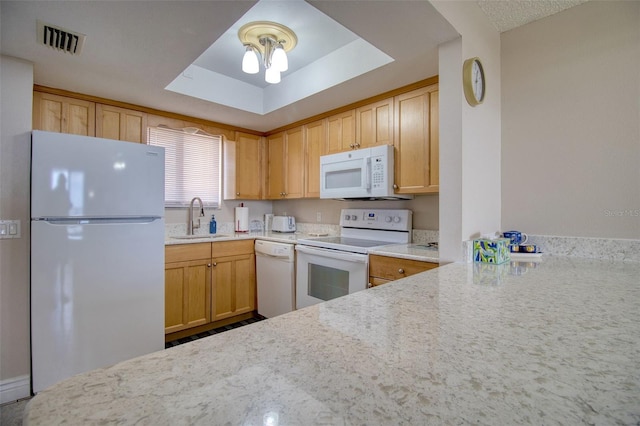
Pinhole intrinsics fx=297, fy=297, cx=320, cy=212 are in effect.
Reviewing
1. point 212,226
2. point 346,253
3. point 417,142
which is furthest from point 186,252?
point 417,142

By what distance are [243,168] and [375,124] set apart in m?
1.68

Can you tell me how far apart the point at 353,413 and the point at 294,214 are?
337 cm

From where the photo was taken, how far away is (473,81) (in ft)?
5.48

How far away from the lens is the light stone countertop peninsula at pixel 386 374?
15.3 inches

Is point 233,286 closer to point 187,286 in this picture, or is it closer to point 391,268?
point 187,286

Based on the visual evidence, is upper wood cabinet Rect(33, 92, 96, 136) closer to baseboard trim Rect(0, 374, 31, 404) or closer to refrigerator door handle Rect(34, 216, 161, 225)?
refrigerator door handle Rect(34, 216, 161, 225)

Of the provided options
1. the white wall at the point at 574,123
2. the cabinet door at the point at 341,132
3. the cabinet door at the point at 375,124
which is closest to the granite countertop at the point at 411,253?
the white wall at the point at 574,123

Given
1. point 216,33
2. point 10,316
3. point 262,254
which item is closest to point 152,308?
point 10,316

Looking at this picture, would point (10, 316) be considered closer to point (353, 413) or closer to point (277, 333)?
point (277, 333)

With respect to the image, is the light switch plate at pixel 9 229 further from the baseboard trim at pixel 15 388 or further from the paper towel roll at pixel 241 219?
the paper towel roll at pixel 241 219

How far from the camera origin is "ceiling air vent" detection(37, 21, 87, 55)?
157 cm

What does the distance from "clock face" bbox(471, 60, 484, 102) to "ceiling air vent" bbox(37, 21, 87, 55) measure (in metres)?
2.16

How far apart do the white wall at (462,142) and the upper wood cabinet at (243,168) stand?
238 centimetres

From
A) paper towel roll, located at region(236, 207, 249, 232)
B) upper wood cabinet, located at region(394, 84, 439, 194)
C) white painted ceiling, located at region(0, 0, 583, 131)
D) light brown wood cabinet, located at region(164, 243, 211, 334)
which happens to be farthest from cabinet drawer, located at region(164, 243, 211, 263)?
upper wood cabinet, located at region(394, 84, 439, 194)
